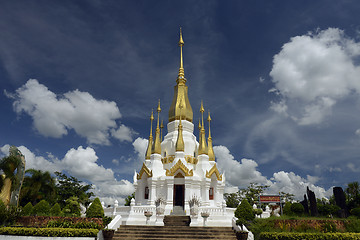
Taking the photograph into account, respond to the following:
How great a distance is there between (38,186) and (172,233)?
27.1 meters

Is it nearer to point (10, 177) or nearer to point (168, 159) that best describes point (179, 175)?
point (168, 159)

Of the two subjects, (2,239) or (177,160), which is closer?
(2,239)

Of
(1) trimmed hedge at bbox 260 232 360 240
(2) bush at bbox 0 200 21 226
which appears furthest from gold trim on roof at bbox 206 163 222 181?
(2) bush at bbox 0 200 21 226

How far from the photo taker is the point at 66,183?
45312 millimetres

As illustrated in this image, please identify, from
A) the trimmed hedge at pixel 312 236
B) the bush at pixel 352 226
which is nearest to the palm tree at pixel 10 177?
the trimmed hedge at pixel 312 236

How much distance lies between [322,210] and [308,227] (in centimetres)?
924

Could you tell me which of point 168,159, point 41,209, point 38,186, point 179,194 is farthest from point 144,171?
point 38,186

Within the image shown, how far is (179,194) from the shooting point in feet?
89.2

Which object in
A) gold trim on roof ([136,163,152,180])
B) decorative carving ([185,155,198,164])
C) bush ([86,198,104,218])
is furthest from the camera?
decorative carving ([185,155,198,164])

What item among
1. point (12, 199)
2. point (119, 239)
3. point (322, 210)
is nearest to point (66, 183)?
point (12, 199)

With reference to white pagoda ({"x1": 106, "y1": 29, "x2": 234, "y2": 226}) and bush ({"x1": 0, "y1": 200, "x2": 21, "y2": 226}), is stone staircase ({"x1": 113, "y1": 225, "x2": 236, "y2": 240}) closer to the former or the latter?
white pagoda ({"x1": 106, "y1": 29, "x2": 234, "y2": 226})

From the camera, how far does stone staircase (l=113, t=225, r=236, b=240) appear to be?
1783 cm

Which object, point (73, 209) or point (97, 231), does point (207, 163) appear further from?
point (73, 209)

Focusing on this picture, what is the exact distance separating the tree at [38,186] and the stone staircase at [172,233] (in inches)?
932
